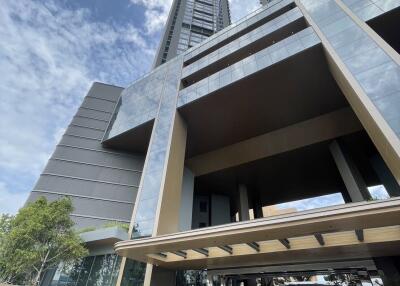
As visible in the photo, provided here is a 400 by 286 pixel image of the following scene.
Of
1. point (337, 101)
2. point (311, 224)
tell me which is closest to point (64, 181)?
point (311, 224)

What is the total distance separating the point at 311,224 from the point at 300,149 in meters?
13.9

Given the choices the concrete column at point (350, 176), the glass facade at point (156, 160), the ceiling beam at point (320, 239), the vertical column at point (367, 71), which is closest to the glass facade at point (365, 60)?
the vertical column at point (367, 71)

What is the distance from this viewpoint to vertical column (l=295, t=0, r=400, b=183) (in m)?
10.1

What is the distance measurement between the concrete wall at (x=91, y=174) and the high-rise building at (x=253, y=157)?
0.37 ft

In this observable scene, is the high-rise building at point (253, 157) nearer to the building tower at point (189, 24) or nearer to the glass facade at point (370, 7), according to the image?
the glass facade at point (370, 7)

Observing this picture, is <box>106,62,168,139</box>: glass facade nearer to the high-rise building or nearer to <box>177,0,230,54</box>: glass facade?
the high-rise building

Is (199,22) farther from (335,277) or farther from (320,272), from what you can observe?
(320,272)

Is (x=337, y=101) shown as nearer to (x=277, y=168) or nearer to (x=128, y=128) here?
(x=277, y=168)

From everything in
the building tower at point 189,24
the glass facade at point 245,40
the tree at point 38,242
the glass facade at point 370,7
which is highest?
the building tower at point 189,24

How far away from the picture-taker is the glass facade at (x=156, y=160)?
48.5 feet

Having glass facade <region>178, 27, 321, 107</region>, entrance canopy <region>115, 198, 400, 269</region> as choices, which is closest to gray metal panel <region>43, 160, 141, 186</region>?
glass facade <region>178, 27, 321, 107</region>

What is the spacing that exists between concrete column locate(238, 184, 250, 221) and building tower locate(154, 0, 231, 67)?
1022 inches

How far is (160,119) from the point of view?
2006 cm

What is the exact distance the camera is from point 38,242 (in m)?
14.9
